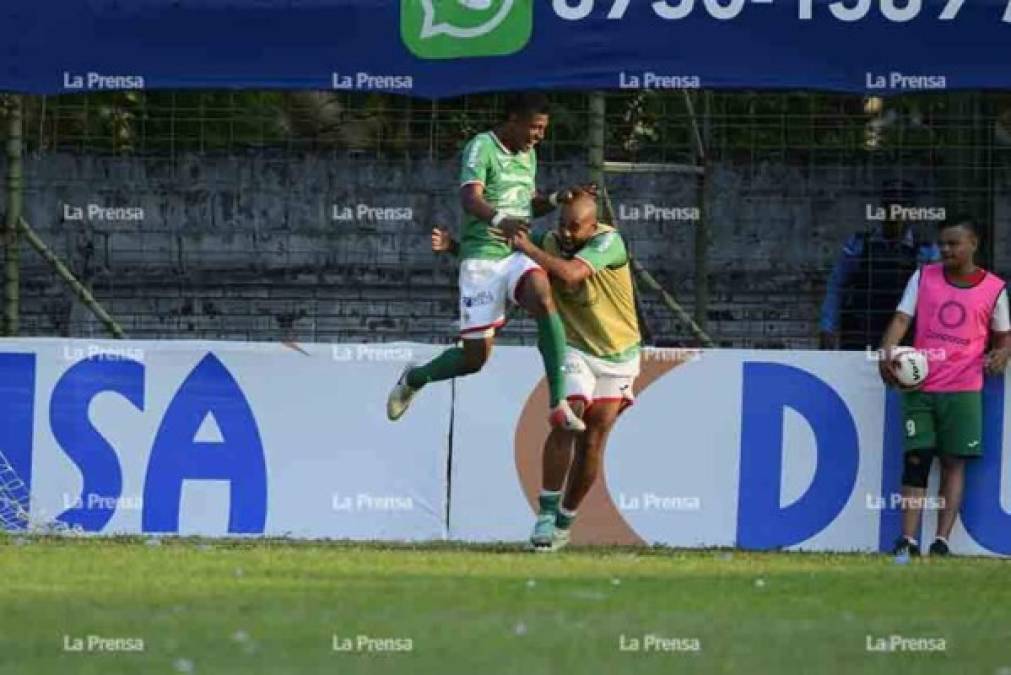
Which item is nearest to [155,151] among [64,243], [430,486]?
[64,243]

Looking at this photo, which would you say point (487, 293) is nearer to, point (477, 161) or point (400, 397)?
point (477, 161)

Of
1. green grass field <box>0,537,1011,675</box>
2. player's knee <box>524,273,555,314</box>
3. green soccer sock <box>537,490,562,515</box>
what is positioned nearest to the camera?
green grass field <box>0,537,1011,675</box>

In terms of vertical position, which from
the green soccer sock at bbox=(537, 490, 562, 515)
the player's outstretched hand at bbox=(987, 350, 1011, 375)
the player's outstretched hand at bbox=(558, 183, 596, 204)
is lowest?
the green soccer sock at bbox=(537, 490, 562, 515)

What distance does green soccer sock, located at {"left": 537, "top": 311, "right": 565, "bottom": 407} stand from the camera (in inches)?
532

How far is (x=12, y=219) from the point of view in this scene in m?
15.0

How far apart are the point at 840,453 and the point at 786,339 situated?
1.05 metres

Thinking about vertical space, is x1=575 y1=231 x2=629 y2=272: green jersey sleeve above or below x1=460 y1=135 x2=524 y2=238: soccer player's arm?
below

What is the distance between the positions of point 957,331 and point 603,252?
7.83 ft

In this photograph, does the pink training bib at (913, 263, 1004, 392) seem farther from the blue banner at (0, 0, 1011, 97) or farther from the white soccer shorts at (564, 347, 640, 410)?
the white soccer shorts at (564, 347, 640, 410)

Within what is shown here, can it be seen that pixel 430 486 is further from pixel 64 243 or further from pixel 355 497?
pixel 64 243

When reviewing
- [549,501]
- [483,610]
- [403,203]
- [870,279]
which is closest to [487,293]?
[549,501]

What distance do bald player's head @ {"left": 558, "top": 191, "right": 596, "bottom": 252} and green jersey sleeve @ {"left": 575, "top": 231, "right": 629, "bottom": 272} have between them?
66mm

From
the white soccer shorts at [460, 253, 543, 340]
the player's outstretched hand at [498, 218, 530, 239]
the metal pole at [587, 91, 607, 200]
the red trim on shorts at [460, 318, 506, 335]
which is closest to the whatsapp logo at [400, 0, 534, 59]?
the metal pole at [587, 91, 607, 200]

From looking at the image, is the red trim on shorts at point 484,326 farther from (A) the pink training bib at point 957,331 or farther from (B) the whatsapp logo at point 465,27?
(A) the pink training bib at point 957,331
